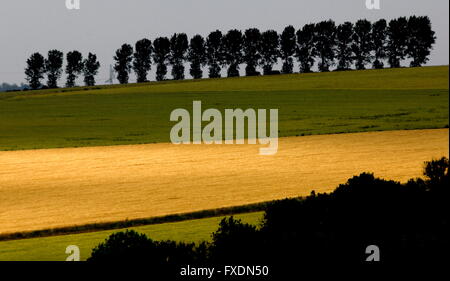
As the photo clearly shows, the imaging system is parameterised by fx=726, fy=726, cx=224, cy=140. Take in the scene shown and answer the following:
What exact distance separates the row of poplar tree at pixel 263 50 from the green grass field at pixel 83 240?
139638 millimetres

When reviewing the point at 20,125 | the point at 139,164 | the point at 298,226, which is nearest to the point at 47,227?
the point at 298,226

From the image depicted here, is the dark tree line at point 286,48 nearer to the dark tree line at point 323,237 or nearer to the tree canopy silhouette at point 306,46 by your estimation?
the tree canopy silhouette at point 306,46

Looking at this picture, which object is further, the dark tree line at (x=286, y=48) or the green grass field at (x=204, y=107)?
the dark tree line at (x=286, y=48)

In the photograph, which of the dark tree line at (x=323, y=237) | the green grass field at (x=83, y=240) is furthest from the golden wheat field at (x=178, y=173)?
the dark tree line at (x=323, y=237)

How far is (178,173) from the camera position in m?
27.3

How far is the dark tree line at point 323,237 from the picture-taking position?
7.61 m

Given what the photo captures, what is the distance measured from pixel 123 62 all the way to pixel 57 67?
52.8ft

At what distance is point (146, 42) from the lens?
576ft

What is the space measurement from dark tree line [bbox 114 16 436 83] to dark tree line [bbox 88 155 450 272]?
5711 inches

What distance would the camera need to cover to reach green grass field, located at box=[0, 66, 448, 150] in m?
46.0

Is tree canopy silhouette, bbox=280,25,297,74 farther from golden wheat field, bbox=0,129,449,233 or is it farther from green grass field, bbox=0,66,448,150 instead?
golden wheat field, bbox=0,129,449,233

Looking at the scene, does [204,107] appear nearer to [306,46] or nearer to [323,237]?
[323,237]

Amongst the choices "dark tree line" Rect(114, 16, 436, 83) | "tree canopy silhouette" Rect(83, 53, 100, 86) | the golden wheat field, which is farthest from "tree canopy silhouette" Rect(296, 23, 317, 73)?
the golden wheat field
